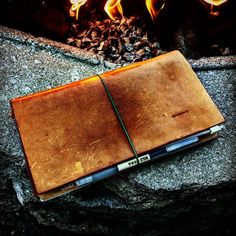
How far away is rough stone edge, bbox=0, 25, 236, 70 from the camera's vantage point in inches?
84.8

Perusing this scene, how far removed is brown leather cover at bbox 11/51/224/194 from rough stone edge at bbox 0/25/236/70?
30 centimetres

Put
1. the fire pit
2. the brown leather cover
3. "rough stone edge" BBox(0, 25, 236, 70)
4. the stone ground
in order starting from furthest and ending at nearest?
1. the fire pit
2. "rough stone edge" BBox(0, 25, 236, 70)
3. the stone ground
4. the brown leather cover

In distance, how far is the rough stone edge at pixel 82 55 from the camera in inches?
84.8

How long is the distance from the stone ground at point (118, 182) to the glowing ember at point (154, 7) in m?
0.56

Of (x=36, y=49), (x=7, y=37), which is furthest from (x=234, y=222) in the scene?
(x=7, y=37)

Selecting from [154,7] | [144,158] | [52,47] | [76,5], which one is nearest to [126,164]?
[144,158]

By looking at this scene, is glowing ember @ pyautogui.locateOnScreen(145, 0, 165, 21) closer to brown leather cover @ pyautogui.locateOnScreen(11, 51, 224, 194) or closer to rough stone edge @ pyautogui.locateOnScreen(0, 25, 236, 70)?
rough stone edge @ pyautogui.locateOnScreen(0, 25, 236, 70)

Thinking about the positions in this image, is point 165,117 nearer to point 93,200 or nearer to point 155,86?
point 155,86

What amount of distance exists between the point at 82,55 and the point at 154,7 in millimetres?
Result: 694

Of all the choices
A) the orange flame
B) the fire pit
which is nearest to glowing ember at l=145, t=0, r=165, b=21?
the fire pit

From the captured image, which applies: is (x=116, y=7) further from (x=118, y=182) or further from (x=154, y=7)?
(x=118, y=182)

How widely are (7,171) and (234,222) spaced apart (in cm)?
143

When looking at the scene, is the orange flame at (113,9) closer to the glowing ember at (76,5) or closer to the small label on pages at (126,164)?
the glowing ember at (76,5)

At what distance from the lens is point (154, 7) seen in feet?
8.29
